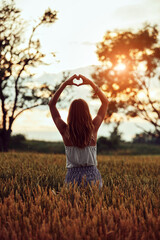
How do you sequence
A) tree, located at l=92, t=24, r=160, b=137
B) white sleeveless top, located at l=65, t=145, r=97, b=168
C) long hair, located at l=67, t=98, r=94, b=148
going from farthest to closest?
tree, located at l=92, t=24, r=160, b=137 → white sleeveless top, located at l=65, t=145, r=97, b=168 → long hair, located at l=67, t=98, r=94, b=148

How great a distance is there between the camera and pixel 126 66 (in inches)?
915

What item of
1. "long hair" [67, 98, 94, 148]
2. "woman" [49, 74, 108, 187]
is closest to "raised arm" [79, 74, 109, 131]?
"woman" [49, 74, 108, 187]

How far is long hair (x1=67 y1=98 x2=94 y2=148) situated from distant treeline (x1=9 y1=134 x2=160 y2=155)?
30031mm

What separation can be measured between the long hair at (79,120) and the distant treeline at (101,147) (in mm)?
30031

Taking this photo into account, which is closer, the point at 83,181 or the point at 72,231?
the point at 72,231

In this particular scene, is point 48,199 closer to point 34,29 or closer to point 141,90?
point 141,90

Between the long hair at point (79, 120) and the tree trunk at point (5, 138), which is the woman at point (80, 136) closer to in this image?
the long hair at point (79, 120)

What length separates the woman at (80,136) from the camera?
423cm

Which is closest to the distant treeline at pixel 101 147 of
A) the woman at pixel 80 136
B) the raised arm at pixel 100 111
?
the raised arm at pixel 100 111

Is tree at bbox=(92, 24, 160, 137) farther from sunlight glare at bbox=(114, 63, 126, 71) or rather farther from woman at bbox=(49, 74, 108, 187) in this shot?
woman at bbox=(49, 74, 108, 187)

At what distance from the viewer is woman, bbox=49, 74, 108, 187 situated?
4.23 m

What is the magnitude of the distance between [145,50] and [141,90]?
3.17 m

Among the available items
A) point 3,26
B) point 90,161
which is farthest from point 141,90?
point 90,161

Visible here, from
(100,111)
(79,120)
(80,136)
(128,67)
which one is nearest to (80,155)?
(80,136)
